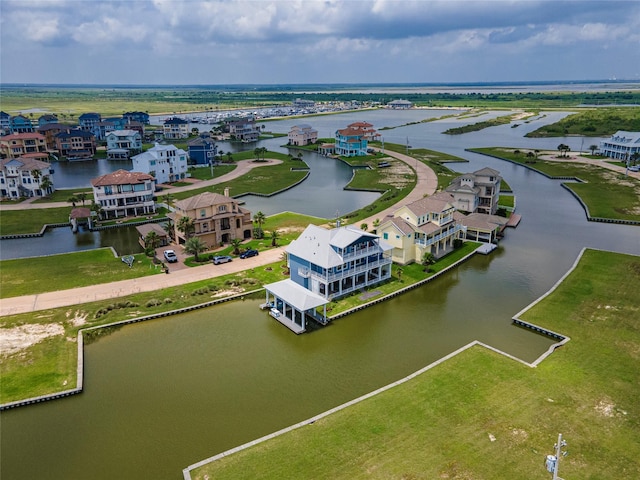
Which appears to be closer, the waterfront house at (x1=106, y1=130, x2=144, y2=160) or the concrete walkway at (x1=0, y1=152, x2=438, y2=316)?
the concrete walkway at (x1=0, y1=152, x2=438, y2=316)

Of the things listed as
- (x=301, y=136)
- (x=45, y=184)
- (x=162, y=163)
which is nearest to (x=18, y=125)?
(x=45, y=184)

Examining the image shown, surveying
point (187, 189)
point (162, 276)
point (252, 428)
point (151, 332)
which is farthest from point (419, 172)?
point (252, 428)

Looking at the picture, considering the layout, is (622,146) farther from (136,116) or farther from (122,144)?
(136,116)

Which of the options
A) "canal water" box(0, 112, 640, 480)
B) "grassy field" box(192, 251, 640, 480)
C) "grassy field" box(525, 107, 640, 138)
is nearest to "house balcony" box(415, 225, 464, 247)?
Answer: "canal water" box(0, 112, 640, 480)

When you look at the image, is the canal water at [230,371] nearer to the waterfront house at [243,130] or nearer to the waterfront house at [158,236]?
the waterfront house at [158,236]

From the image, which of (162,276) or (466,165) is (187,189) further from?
(466,165)

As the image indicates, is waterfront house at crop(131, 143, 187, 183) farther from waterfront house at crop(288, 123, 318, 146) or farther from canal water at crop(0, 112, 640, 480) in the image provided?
canal water at crop(0, 112, 640, 480)

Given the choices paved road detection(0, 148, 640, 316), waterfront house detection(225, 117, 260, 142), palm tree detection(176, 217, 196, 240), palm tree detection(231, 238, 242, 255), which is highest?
waterfront house detection(225, 117, 260, 142)
